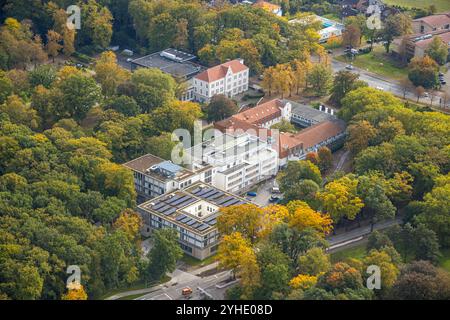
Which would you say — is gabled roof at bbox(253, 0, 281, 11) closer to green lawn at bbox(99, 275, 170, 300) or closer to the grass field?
the grass field

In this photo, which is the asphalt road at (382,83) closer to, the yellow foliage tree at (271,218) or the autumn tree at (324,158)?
the autumn tree at (324,158)

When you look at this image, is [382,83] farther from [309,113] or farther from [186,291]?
[186,291]

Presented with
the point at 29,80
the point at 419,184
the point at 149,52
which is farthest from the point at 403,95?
the point at 29,80

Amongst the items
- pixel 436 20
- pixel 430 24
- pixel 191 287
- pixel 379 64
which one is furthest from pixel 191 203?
pixel 436 20

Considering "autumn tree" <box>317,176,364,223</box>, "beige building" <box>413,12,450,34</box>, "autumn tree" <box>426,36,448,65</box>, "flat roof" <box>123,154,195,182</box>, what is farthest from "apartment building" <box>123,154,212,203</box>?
"beige building" <box>413,12,450,34</box>

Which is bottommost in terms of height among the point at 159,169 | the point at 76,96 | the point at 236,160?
the point at 236,160

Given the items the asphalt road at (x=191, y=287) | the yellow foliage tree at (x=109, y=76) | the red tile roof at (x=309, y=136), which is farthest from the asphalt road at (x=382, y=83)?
the asphalt road at (x=191, y=287)
